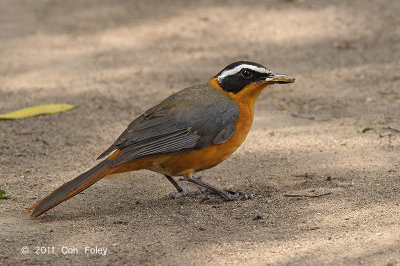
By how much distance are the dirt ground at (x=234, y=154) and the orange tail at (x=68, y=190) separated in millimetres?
144

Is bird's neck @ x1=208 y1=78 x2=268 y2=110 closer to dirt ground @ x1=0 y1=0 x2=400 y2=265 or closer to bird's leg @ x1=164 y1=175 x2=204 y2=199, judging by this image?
dirt ground @ x1=0 y1=0 x2=400 y2=265

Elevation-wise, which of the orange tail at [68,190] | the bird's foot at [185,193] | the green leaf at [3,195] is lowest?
the bird's foot at [185,193]

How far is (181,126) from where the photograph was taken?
5.23 metres

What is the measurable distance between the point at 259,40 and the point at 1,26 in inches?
167

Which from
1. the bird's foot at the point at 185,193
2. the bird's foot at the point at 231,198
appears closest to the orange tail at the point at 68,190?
the bird's foot at the point at 185,193

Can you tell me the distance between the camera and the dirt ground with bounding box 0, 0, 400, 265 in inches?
174

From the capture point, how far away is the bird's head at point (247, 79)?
5.44 metres

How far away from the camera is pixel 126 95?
8.16 m

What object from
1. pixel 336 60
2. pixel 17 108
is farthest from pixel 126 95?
pixel 336 60

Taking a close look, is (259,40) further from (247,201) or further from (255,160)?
(247,201)

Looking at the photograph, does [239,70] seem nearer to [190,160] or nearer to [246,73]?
[246,73]
